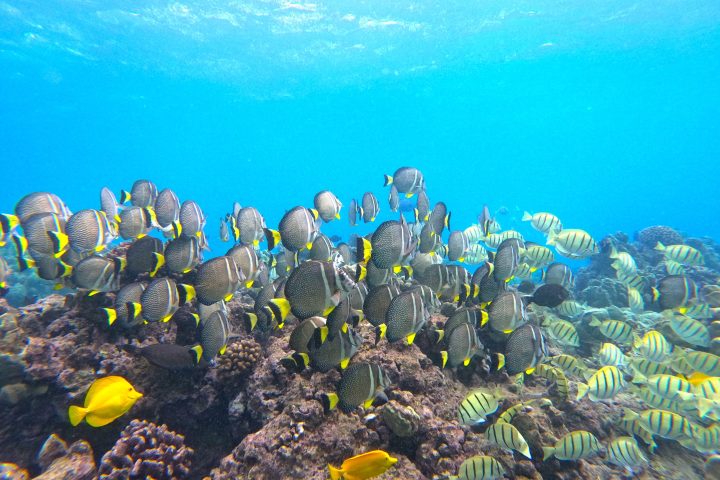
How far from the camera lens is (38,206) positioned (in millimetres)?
5254

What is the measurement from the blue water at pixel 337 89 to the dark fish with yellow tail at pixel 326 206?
95.3 feet

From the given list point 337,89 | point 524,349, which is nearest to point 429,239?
point 524,349

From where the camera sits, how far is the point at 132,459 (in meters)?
3.86

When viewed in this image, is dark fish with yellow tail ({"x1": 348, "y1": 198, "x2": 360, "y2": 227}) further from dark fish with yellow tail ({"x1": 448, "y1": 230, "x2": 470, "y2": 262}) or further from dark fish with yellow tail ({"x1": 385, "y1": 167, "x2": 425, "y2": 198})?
dark fish with yellow tail ({"x1": 448, "y1": 230, "x2": 470, "y2": 262})

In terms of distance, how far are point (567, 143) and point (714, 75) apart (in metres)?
75.0

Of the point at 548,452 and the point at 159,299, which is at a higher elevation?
the point at 159,299

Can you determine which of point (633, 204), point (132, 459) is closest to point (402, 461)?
point (132, 459)

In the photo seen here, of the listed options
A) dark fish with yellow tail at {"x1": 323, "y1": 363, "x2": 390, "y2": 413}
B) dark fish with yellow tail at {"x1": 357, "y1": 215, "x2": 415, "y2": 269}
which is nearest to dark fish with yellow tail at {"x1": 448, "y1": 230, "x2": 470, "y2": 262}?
dark fish with yellow tail at {"x1": 357, "y1": 215, "x2": 415, "y2": 269}

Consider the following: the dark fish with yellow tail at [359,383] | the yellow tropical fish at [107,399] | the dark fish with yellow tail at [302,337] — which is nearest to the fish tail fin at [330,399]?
the dark fish with yellow tail at [359,383]

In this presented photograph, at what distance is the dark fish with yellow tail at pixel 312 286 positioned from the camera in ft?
9.79

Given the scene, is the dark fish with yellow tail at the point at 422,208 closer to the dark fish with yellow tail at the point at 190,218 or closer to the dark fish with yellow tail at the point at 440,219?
the dark fish with yellow tail at the point at 440,219

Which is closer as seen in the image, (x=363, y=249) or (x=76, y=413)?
(x=76, y=413)

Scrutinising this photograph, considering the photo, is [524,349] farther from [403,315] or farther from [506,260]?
[403,315]

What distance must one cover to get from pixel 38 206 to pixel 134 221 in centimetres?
162
